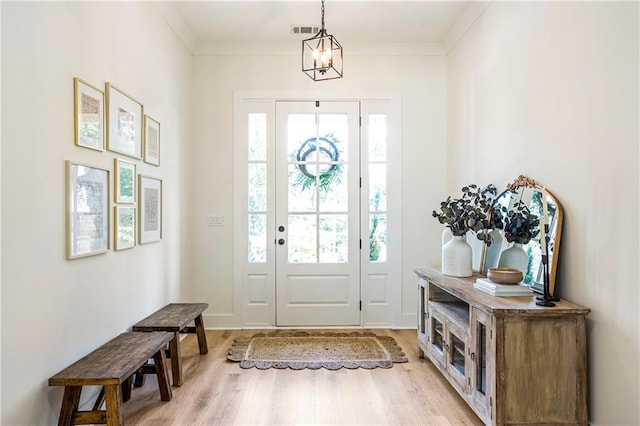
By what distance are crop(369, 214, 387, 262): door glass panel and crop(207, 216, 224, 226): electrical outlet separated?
5.04 feet

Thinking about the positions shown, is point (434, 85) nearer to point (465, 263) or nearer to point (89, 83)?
point (465, 263)

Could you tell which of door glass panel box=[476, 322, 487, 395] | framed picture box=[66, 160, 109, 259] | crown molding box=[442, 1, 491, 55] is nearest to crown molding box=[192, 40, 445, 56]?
crown molding box=[442, 1, 491, 55]

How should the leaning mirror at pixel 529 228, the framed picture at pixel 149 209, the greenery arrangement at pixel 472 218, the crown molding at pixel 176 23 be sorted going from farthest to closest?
the crown molding at pixel 176 23
the framed picture at pixel 149 209
the greenery arrangement at pixel 472 218
the leaning mirror at pixel 529 228

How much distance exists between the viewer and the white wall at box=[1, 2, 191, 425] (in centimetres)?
157

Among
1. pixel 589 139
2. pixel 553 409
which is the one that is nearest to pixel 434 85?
pixel 589 139

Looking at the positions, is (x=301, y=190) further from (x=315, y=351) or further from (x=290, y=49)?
(x=315, y=351)

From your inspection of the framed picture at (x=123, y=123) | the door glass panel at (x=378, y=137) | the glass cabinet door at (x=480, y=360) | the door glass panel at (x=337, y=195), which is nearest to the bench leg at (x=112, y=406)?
the framed picture at (x=123, y=123)

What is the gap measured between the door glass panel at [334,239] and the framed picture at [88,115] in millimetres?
2225

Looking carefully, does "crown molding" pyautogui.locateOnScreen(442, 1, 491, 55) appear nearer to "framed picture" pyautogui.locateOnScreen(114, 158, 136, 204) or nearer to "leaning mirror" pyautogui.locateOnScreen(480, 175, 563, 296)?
"leaning mirror" pyautogui.locateOnScreen(480, 175, 563, 296)

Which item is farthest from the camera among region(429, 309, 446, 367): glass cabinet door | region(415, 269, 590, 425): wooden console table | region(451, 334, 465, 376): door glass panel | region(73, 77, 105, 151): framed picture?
region(429, 309, 446, 367): glass cabinet door

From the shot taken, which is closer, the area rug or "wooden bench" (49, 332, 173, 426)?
"wooden bench" (49, 332, 173, 426)

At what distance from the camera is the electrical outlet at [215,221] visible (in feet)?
12.8

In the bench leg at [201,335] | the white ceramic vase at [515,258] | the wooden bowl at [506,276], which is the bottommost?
the bench leg at [201,335]

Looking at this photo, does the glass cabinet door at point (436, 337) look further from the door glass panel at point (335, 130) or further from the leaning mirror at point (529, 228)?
the door glass panel at point (335, 130)
